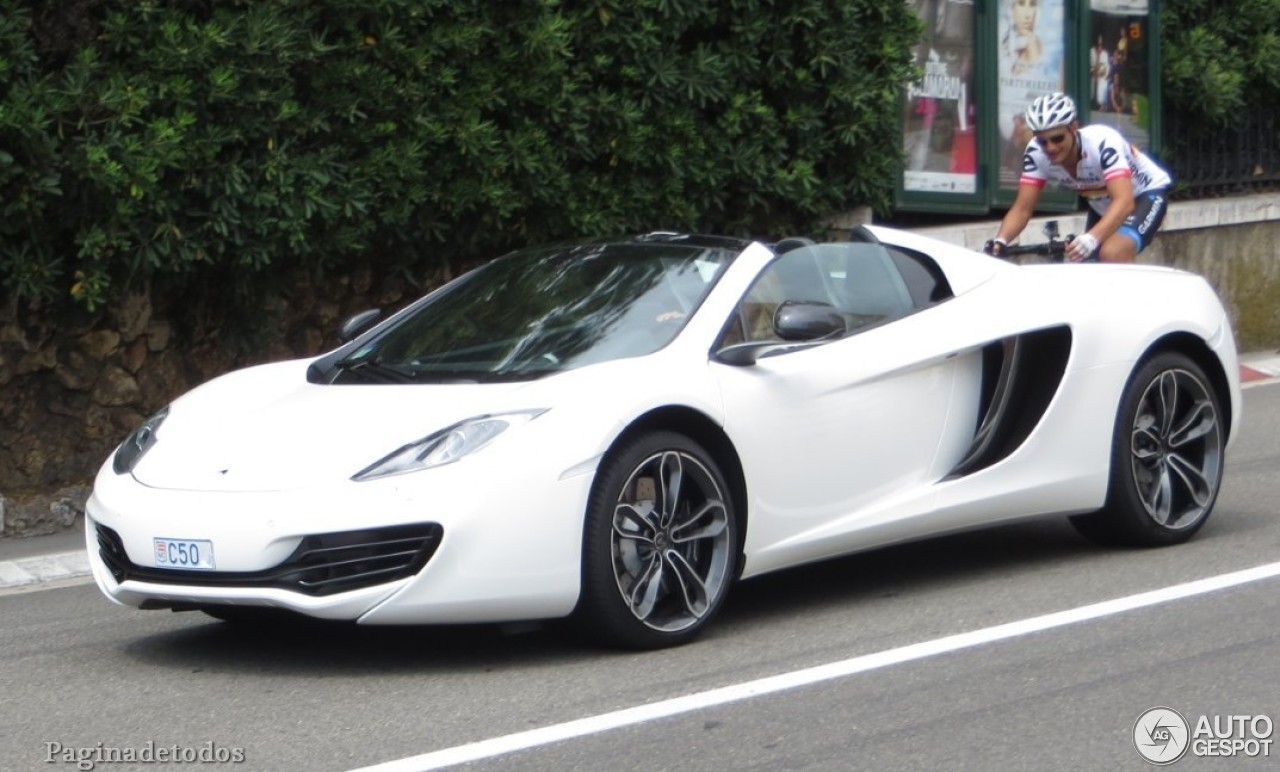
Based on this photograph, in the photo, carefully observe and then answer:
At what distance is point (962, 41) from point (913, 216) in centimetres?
136

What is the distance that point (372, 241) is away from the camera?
10.3 meters

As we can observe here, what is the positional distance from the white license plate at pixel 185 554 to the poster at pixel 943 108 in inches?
344

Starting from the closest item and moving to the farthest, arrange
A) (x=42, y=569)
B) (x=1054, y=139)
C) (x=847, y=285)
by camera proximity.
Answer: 1. (x=847, y=285)
2. (x=42, y=569)
3. (x=1054, y=139)

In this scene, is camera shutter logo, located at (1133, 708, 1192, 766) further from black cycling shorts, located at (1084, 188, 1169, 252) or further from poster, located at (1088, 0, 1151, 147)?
poster, located at (1088, 0, 1151, 147)

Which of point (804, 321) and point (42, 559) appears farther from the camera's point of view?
point (42, 559)

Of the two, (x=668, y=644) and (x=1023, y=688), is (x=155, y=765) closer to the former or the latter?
(x=668, y=644)

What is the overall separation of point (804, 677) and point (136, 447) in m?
2.29

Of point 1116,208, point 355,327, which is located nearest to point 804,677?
point 355,327

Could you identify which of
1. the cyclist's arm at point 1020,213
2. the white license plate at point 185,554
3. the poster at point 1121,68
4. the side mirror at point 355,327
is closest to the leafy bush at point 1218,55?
the poster at point 1121,68

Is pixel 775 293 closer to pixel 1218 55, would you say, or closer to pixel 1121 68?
pixel 1121 68

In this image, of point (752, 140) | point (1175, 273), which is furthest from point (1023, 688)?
point (752, 140)

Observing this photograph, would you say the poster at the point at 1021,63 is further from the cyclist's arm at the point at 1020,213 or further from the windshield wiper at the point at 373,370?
the windshield wiper at the point at 373,370

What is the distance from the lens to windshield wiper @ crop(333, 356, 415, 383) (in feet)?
20.0

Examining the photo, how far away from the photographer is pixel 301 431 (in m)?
5.64
